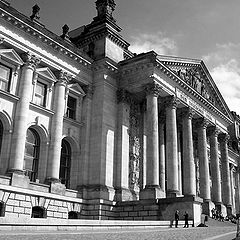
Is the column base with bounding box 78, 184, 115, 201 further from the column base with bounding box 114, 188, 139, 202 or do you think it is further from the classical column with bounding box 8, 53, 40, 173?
the classical column with bounding box 8, 53, 40, 173

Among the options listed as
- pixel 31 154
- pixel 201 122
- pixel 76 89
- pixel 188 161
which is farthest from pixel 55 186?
pixel 201 122

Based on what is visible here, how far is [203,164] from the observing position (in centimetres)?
4150

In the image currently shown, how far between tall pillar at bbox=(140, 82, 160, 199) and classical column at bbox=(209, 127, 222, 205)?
14.5 metres

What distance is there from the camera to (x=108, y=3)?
39.5 m

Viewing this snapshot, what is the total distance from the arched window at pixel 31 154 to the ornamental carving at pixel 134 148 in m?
9.57

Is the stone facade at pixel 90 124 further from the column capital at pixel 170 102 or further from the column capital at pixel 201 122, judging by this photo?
the column capital at pixel 201 122

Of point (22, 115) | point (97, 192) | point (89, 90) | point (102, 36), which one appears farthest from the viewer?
point (102, 36)

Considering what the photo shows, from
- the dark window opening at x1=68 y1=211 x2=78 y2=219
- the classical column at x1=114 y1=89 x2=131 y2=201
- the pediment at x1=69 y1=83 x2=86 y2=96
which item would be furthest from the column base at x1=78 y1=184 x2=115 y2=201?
the pediment at x1=69 y1=83 x2=86 y2=96

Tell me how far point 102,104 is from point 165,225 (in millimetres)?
13054

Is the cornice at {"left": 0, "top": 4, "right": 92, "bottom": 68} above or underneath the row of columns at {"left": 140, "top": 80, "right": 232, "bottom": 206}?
above

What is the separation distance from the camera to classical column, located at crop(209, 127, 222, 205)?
43031mm

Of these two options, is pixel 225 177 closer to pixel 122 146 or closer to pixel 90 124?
pixel 122 146

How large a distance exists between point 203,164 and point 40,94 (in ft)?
68.2

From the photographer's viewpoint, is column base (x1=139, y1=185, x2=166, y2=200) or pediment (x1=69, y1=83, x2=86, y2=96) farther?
pediment (x1=69, y1=83, x2=86, y2=96)
